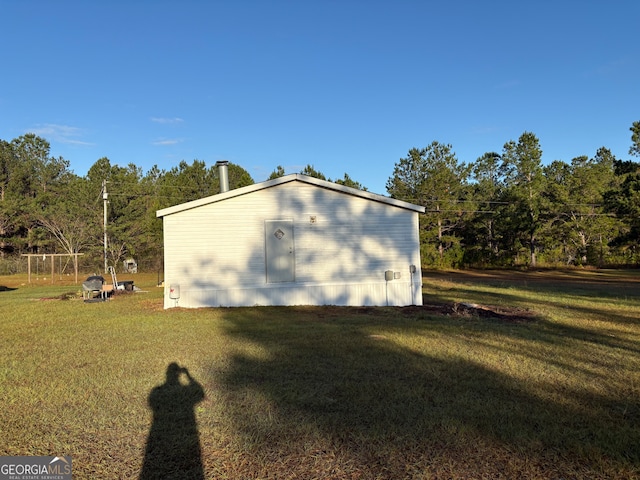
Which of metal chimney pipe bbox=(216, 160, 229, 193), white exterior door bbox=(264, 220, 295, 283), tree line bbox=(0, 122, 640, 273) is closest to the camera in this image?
white exterior door bbox=(264, 220, 295, 283)

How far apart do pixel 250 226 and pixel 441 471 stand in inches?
376

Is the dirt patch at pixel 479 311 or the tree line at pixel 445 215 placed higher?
the tree line at pixel 445 215

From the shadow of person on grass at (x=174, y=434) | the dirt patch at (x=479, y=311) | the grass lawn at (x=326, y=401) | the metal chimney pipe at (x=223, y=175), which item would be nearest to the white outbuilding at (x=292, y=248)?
the dirt patch at (x=479, y=311)

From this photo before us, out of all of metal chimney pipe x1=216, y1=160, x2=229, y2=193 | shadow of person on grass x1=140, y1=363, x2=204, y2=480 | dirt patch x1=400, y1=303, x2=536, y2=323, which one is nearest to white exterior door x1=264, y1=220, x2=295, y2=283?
dirt patch x1=400, y1=303, x2=536, y2=323

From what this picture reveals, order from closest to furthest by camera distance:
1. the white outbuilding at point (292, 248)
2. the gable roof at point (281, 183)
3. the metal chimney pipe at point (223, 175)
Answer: the gable roof at point (281, 183)
the white outbuilding at point (292, 248)
the metal chimney pipe at point (223, 175)

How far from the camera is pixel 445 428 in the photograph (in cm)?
358

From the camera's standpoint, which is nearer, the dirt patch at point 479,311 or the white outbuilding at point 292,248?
the dirt patch at point 479,311

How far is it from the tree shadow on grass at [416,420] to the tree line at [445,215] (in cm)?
2815

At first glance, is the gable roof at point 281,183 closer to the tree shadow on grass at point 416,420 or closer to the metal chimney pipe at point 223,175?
the metal chimney pipe at point 223,175

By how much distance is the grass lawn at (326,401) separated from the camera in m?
3.07

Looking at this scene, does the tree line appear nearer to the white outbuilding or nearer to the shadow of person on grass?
the white outbuilding
